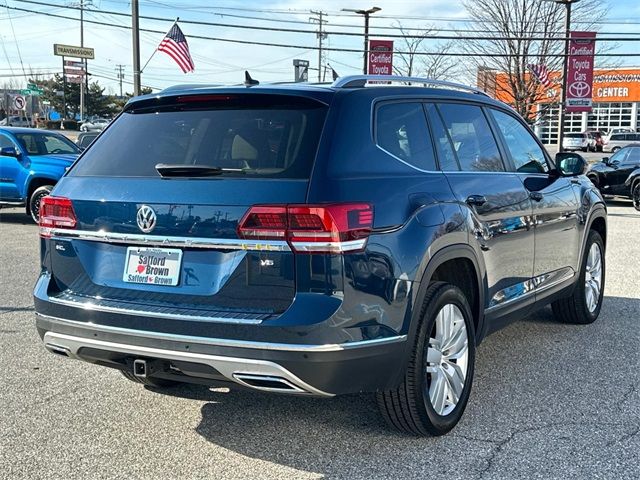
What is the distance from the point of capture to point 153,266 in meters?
3.37

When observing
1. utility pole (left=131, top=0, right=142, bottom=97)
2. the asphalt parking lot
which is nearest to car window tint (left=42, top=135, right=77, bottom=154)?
utility pole (left=131, top=0, right=142, bottom=97)

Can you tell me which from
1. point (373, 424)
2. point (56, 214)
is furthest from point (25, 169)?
point (373, 424)

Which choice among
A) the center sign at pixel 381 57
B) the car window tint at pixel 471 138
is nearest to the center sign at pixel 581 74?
the center sign at pixel 381 57

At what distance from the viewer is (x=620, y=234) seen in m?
12.7

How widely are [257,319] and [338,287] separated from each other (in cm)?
38

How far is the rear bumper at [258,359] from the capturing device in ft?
10.2

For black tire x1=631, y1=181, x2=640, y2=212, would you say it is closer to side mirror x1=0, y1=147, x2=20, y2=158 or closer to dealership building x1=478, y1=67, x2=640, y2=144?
side mirror x1=0, y1=147, x2=20, y2=158

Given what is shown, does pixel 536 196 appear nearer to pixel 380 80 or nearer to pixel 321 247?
pixel 380 80

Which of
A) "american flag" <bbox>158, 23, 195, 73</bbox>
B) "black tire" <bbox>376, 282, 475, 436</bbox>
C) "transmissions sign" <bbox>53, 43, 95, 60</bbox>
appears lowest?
"black tire" <bbox>376, 282, 475, 436</bbox>

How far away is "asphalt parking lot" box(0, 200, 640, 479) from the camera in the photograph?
11.5 ft

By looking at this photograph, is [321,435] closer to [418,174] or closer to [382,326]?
[382,326]

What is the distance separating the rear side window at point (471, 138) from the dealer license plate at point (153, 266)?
1.86 metres

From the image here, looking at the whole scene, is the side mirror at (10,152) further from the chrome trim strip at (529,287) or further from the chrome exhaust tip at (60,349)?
the chrome trim strip at (529,287)

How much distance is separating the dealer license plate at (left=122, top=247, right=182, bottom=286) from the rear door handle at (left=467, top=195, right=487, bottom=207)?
5.65 ft
